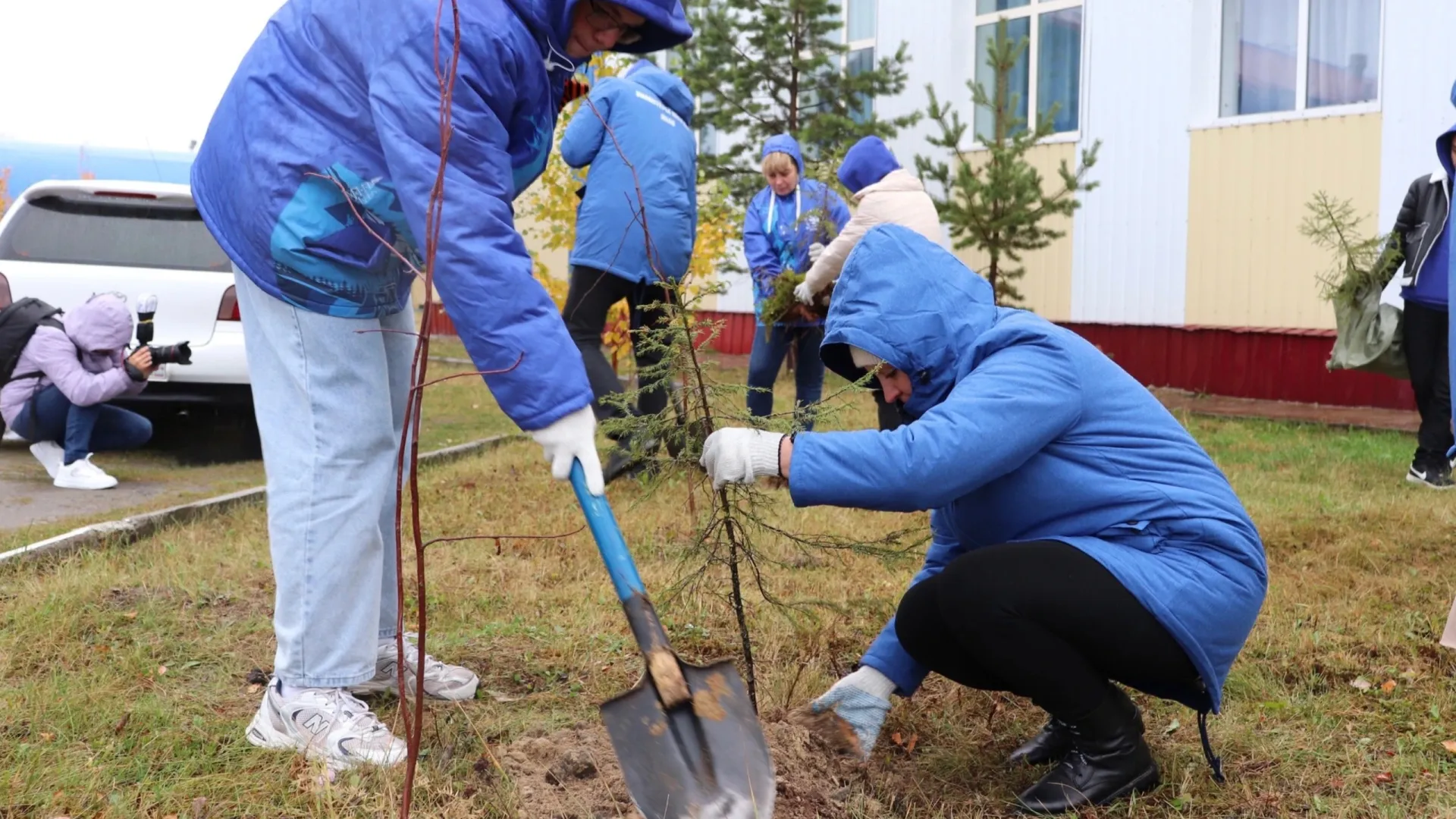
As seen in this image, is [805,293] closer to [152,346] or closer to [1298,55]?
[152,346]

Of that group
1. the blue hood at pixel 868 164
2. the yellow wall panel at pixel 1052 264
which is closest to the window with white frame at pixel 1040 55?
the yellow wall panel at pixel 1052 264

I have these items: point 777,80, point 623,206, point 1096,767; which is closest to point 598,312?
point 623,206

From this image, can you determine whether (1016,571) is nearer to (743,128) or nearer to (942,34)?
(942,34)

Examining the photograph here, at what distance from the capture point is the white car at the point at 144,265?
630cm

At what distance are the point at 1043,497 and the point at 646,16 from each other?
1152 millimetres

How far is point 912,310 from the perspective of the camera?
2.28m

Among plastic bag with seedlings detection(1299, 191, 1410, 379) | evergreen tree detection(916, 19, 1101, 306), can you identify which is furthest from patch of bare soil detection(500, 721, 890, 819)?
evergreen tree detection(916, 19, 1101, 306)

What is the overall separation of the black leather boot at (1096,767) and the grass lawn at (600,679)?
6cm

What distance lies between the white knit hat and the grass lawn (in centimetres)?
53

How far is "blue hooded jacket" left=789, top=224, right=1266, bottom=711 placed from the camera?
2104 millimetres

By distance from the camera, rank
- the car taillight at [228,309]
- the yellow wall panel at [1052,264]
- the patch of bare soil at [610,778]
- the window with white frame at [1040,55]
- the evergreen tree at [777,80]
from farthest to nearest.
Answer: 1. the evergreen tree at [777,80]
2. the window with white frame at [1040,55]
3. the yellow wall panel at [1052,264]
4. the car taillight at [228,309]
5. the patch of bare soil at [610,778]

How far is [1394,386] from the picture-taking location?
28.5 ft

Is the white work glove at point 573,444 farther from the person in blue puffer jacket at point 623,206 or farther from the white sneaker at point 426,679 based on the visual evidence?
the person in blue puffer jacket at point 623,206

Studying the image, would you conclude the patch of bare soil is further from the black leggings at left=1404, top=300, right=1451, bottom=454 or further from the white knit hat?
the black leggings at left=1404, top=300, right=1451, bottom=454
